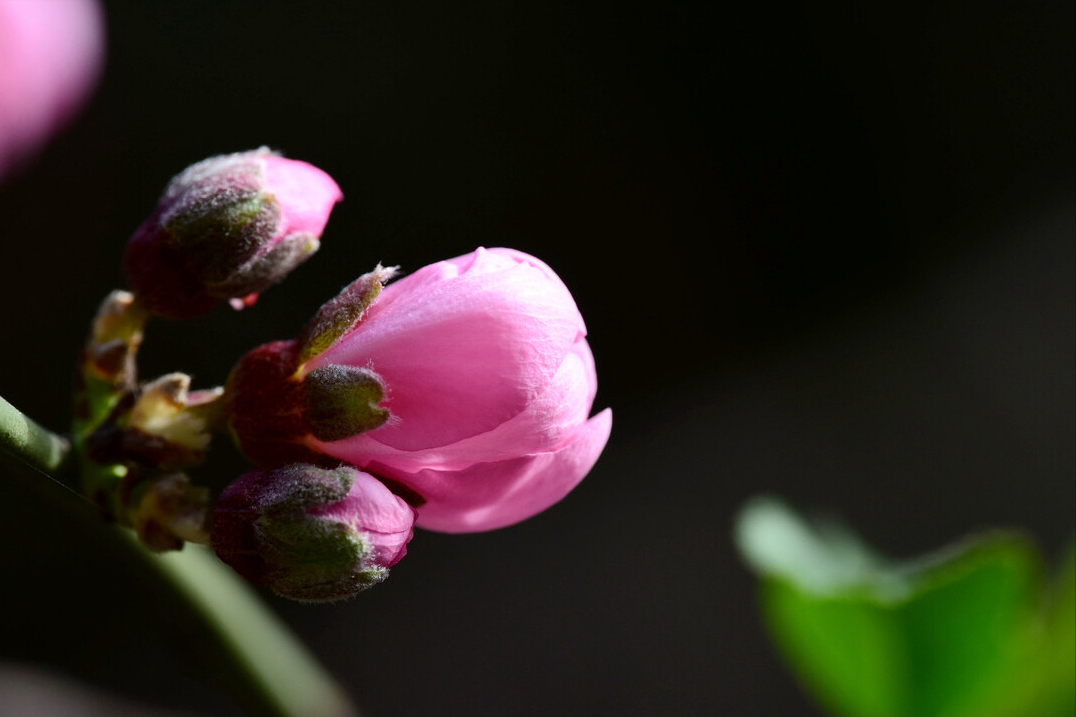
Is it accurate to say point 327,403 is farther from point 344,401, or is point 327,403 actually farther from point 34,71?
point 34,71

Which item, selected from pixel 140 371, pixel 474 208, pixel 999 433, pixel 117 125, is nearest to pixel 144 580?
pixel 140 371

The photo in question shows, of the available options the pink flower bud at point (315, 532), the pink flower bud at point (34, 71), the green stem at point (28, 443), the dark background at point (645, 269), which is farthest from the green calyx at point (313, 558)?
the dark background at point (645, 269)

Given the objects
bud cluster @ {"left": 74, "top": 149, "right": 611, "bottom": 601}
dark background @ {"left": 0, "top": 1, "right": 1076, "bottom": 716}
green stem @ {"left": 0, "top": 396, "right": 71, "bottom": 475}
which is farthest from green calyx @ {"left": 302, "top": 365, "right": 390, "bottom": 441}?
dark background @ {"left": 0, "top": 1, "right": 1076, "bottom": 716}

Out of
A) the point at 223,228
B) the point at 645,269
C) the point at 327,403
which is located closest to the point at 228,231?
the point at 223,228

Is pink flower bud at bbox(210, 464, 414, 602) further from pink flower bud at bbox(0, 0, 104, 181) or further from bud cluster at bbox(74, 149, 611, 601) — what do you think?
pink flower bud at bbox(0, 0, 104, 181)

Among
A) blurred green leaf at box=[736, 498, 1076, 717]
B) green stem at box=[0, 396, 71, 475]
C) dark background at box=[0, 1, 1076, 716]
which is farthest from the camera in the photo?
dark background at box=[0, 1, 1076, 716]
